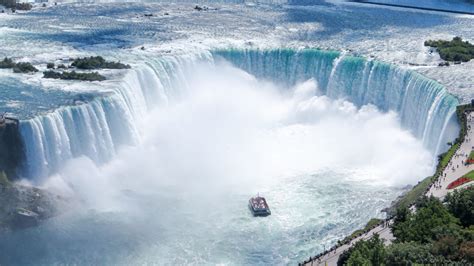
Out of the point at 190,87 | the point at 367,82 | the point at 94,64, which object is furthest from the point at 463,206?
the point at 94,64

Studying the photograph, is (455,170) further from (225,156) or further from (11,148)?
(11,148)

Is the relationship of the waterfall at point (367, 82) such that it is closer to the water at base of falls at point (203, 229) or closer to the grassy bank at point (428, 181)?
the grassy bank at point (428, 181)

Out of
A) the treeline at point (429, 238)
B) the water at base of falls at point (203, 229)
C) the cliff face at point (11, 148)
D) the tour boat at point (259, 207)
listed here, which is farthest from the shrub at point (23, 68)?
the treeline at point (429, 238)

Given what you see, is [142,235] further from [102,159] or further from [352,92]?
[352,92]

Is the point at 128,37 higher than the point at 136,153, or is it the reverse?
the point at 128,37

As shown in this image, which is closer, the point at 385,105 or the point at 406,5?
the point at 385,105

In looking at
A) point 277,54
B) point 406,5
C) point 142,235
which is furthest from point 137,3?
point 142,235

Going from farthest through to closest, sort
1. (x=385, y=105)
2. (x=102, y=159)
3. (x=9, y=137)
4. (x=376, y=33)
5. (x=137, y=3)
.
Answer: (x=137, y=3), (x=376, y=33), (x=385, y=105), (x=102, y=159), (x=9, y=137)
